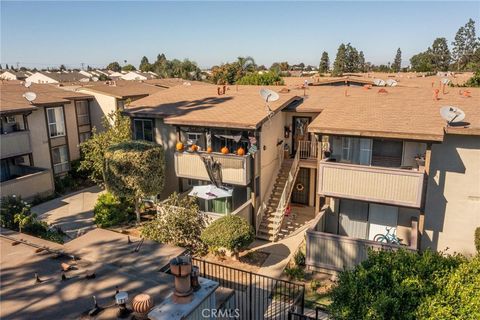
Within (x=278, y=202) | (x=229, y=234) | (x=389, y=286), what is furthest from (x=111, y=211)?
(x=389, y=286)

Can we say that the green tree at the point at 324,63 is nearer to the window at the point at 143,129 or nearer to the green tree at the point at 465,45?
the green tree at the point at 465,45

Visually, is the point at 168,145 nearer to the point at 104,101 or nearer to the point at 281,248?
the point at 281,248

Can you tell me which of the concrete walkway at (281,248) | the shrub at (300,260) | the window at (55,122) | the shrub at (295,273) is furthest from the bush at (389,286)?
the window at (55,122)

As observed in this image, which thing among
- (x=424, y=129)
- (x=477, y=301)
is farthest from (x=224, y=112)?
(x=477, y=301)

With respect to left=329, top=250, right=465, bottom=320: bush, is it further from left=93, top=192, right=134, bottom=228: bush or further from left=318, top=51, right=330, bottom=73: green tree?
left=318, top=51, right=330, bottom=73: green tree

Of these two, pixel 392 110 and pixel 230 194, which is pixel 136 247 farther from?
pixel 392 110
